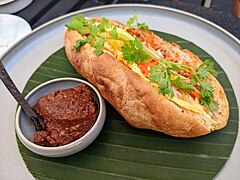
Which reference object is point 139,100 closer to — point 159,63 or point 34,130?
point 159,63

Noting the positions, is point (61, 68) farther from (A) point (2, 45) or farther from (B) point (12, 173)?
(B) point (12, 173)

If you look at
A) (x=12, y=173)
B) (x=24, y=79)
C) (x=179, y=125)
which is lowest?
(x=12, y=173)

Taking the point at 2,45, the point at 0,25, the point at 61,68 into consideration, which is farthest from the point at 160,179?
the point at 0,25

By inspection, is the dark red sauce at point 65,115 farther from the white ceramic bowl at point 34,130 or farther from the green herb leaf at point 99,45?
the green herb leaf at point 99,45

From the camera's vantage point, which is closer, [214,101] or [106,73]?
[214,101]

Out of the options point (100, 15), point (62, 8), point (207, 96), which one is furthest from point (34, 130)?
point (62, 8)

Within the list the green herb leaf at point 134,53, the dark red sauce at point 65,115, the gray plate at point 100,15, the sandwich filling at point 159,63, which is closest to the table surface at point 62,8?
the gray plate at point 100,15

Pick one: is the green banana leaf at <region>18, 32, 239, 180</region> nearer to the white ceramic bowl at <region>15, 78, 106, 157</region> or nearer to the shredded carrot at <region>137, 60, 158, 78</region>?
the white ceramic bowl at <region>15, 78, 106, 157</region>
